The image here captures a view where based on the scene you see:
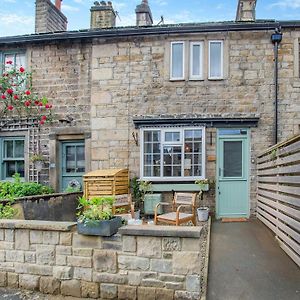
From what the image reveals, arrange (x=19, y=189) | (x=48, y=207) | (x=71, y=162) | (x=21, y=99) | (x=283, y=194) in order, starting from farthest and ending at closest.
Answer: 1. (x=71, y=162)
2. (x=21, y=99)
3. (x=19, y=189)
4. (x=48, y=207)
5. (x=283, y=194)

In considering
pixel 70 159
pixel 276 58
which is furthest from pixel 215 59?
pixel 70 159

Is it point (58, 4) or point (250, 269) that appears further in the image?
point (58, 4)

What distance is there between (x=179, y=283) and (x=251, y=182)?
549 centimetres

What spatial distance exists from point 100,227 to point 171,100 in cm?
578

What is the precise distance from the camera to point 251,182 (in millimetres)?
8555

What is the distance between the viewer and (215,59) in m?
8.96

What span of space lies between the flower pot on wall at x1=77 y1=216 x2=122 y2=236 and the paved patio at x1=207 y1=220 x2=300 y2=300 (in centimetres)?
149

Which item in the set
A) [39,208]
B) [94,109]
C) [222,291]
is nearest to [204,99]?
[94,109]

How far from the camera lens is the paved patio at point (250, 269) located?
12.9ft

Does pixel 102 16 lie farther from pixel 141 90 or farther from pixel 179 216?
pixel 179 216

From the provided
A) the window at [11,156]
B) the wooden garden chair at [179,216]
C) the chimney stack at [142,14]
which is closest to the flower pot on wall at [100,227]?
the wooden garden chair at [179,216]

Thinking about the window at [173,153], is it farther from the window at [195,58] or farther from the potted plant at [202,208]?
the window at [195,58]

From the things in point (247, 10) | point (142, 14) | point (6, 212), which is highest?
point (142, 14)

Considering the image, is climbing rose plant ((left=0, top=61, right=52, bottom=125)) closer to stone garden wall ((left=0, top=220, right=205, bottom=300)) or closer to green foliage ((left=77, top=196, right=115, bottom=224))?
stone garden wall ((left=0, top=220, right=205, bottom=300))
